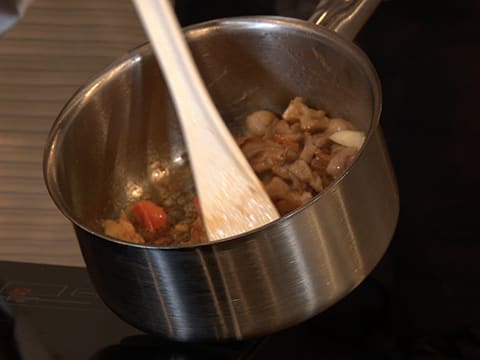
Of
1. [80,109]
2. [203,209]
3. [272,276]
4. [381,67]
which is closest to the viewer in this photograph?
[272,276]

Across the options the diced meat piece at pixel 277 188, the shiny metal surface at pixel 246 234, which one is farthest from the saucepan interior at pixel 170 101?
the diced meat piece at pixel 277 188

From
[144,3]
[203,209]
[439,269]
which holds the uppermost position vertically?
[144,3]

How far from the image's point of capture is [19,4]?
3.71ft

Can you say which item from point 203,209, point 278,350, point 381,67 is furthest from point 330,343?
point 381,67

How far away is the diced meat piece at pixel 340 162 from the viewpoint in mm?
899

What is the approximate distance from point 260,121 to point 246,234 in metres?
0.38

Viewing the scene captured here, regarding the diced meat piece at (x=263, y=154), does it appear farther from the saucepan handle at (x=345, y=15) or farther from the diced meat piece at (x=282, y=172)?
the saucepan handle at (x=345, y=15)

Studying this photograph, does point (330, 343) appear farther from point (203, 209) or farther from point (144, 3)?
point (144, 3)

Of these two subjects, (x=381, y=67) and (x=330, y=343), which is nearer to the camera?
(x=330, y=343)

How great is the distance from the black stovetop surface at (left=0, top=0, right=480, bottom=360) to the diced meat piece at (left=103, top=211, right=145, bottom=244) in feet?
0.18

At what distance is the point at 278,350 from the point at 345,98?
32cm

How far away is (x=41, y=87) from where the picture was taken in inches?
45.6

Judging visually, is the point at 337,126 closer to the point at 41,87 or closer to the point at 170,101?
the point at 170,101

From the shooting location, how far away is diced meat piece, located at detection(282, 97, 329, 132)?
99 cm
